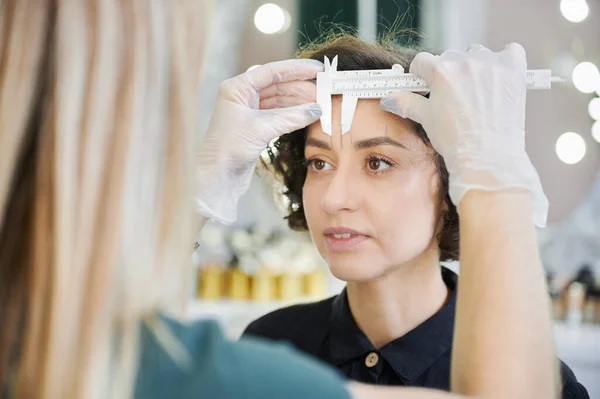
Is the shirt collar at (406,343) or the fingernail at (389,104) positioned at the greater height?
the fingernail at (389,104)

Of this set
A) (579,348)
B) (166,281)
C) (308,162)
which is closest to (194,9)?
(166,281)

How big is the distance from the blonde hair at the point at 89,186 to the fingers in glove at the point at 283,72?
67 cm

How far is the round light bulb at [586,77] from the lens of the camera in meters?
2.63

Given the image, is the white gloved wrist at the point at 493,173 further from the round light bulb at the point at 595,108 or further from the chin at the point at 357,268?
the round light bulb at the point at 595,108

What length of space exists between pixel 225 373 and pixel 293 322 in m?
0.84

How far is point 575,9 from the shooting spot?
270 centimetres

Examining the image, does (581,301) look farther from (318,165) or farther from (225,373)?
(225,373)

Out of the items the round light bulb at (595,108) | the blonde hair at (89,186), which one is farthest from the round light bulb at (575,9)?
the blonde hair at (89,186)

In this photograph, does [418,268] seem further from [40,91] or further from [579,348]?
[579,348]

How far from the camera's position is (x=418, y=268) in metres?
1.36

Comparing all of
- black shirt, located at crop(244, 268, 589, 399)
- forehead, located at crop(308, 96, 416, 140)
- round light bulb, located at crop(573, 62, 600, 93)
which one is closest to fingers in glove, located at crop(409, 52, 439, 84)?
forehead, located at crop(308, 96, 416, 140)

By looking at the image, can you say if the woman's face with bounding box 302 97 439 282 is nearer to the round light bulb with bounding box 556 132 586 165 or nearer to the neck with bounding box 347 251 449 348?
the neck with bounding box 347 251 449 348

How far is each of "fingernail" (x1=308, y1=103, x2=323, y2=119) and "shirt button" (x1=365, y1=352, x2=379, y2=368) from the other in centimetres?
49

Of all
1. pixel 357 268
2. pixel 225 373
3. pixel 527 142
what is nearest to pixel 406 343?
pixel 357 268
